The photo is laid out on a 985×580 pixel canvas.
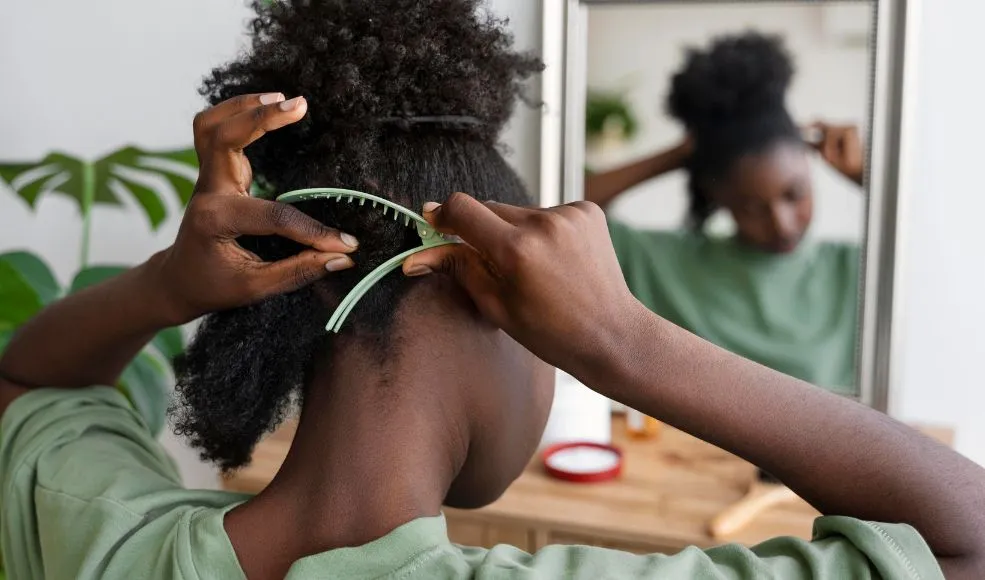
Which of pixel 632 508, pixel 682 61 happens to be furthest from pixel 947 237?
pixel 632 508

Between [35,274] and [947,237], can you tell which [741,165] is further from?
[35,274]

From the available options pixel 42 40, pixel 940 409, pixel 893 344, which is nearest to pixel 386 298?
pixel 893 344

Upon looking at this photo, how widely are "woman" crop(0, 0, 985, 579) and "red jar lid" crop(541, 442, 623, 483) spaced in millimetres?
473

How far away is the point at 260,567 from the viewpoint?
583 millimetres

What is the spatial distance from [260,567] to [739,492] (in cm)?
73

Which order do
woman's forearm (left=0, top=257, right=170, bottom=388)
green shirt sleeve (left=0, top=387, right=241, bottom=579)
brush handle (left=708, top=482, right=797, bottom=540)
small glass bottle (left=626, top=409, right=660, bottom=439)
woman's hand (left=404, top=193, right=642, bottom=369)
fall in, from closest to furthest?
woman's hand (left=404, top=193, right=642, bottom=369) → green shirt sleeve (left=0, top=387, right=241, bottom=579) → woman's forearm (left=0, top=257, right=170, bottom=388) → brush handle (left=708, top=482, right=797, bottom=540) → small glass bottle (left=626, top=409, right=660, bottom=439)

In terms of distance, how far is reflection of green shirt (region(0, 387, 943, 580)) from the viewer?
0.53m

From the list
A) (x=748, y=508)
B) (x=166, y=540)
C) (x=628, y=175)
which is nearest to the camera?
(x=166, y=540)

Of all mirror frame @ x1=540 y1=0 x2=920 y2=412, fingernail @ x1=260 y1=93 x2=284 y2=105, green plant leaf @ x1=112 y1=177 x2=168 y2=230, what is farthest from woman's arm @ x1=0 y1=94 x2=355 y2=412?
mirror frame @ x1=540 y1=0 x2=920 y2=412

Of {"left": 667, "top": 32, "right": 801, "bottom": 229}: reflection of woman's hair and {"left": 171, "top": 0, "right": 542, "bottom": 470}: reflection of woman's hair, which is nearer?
{"left": 171, "top": 0, "right": 542, "bottom": 470}: reflection of woman's hair

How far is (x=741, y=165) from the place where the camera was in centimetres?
117

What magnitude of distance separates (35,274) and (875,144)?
1151 millimetres

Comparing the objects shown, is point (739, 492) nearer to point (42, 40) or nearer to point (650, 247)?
point (650, 247)

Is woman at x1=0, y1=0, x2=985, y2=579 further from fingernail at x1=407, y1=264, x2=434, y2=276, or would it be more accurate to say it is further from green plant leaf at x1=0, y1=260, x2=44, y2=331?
green plant leaf at x1=0, y1=260, x2=44, y2=331
